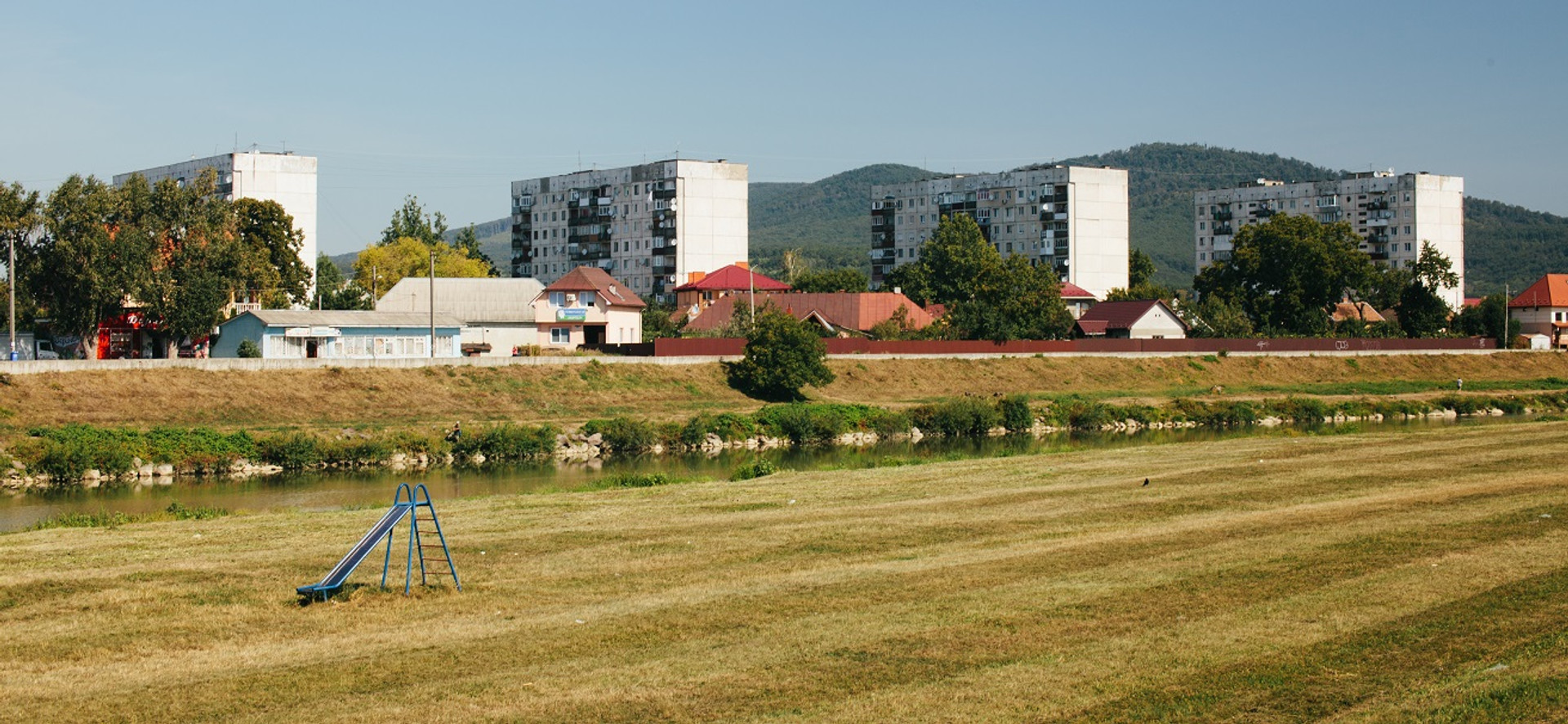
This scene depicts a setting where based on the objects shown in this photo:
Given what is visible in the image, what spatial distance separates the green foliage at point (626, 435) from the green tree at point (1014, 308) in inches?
1636

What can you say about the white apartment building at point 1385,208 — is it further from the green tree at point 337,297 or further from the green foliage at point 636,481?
the green foliage at point 636,481

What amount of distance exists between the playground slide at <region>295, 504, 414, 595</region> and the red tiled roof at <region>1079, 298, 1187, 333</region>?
307 feet

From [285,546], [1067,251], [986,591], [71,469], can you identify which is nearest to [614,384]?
[71,469]

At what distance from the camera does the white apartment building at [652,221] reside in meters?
141

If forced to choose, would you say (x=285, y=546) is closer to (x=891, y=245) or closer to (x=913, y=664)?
(x=913, y=664)

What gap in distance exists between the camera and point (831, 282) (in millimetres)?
143500

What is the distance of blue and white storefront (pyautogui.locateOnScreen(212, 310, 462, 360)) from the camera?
7500 cm

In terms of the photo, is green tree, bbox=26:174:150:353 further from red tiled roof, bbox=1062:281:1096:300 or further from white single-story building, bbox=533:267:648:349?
red tiled roof, bbox=1062:281:1096:300

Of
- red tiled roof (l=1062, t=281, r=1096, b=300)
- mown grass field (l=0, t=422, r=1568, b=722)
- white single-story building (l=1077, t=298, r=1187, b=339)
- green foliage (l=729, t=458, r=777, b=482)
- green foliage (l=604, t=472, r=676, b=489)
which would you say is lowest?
green foliage (l=604, t=472, r=676, b=489)

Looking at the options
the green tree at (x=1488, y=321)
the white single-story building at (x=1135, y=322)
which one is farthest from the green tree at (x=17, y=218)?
the green tree at (x=1488, y=321)

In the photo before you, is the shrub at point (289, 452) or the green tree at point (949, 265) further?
the green tree at point (949, 265)

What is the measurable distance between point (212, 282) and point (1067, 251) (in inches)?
3800

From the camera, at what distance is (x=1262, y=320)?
395ft

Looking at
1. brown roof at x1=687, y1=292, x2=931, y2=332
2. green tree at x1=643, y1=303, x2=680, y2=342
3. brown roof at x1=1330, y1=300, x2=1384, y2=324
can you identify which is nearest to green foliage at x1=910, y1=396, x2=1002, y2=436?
green tree at x1=643, y1=303, x2=680, y2=342
